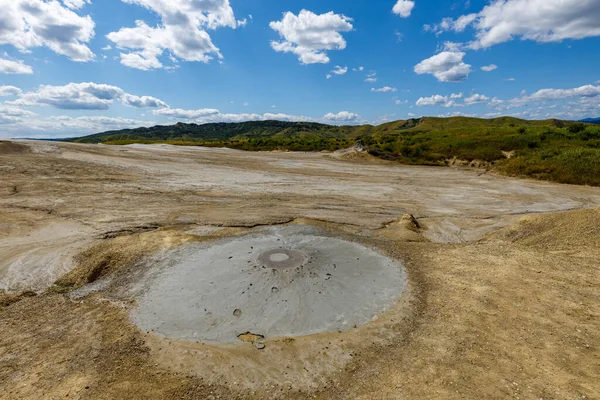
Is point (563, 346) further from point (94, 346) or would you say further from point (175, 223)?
point (175, 223)

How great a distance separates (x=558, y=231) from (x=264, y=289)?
13301 mm

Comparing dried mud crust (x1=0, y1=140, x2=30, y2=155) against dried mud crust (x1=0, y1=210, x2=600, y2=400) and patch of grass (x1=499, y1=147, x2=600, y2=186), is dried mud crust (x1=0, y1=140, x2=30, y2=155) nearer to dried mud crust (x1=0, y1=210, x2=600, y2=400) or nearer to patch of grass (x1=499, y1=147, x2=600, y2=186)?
dried mud crust (x1=0, y1=210, x2=600, y2=400)

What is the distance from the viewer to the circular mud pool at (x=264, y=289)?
→ 803 centimetres

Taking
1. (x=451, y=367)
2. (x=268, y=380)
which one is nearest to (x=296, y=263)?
(x=268, y=380)

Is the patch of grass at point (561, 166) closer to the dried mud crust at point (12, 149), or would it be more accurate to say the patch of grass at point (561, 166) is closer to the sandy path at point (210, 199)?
the sandy path at point (210, 199)

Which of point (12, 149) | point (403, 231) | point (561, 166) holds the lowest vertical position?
point (403, 231)

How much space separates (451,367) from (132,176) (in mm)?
29580

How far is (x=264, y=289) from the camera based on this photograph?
374 inches

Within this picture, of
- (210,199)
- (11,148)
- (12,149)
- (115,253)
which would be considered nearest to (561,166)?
(210,199)

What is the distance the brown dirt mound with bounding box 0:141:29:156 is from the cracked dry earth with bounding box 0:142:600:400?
15.6 meters

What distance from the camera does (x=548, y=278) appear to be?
9922 mm

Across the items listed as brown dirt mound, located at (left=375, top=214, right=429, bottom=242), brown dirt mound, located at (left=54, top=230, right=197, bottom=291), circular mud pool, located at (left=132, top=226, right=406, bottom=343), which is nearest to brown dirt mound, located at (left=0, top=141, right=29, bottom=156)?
brown dirt mound, located at (left=54, top=230, right=197, bottom=291)

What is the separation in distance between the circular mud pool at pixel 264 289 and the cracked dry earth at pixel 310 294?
17 centimetres

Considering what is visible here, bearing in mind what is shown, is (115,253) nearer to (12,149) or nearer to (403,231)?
(403,231)
